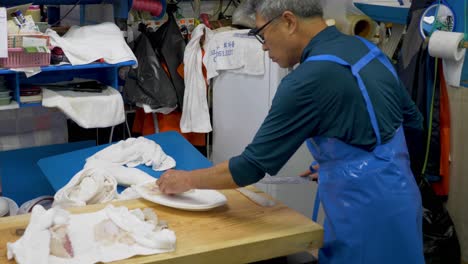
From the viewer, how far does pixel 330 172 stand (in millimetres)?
1760

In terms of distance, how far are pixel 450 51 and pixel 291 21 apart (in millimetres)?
1124

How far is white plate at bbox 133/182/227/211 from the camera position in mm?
1838

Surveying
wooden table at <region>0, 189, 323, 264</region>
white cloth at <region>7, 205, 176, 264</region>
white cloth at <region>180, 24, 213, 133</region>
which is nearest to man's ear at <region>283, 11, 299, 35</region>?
wooden table at <region>0, 189, 323, 264</region>

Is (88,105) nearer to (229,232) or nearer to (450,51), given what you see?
(229,232)

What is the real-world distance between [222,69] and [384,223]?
1872mm

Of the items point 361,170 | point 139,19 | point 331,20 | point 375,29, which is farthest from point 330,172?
point 139,19

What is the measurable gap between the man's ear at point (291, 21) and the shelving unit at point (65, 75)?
1218 millimetres

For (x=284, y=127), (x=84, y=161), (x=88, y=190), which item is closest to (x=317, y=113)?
(x=284, y=127)

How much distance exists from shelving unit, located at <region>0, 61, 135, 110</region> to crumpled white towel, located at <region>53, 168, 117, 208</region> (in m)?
0.68

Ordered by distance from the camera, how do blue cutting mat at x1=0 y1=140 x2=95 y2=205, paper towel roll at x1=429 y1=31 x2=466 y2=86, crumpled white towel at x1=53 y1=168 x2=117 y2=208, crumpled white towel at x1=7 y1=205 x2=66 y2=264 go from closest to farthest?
crumpled white towel at x1=7 y1=205 x2=66 y2=264 < crumpled white towel at x1=53 y1=168 x2=117 y2=208 < paper towel roll at x1=429 y1=31 x2=466 y2=86 < blue cutting mat at x1=0 y1=140 x2=95 y2=205

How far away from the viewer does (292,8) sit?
5.73 ft

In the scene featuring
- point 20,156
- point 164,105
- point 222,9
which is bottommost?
point 20,156

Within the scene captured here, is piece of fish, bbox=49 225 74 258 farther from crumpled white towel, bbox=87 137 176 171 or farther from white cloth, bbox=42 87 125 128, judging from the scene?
white cloth, bbox=42 87 125 128

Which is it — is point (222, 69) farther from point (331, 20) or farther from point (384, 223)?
point (384, 223)
